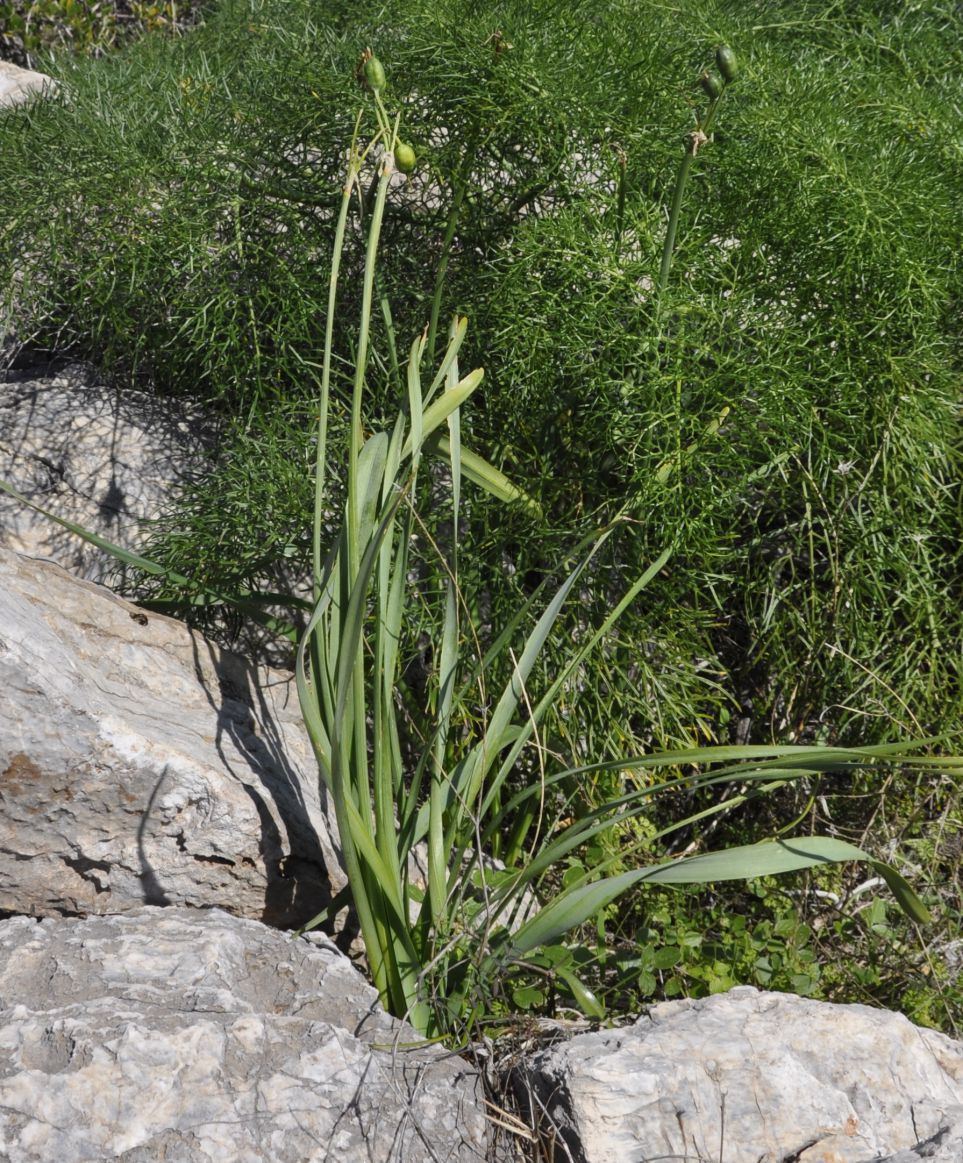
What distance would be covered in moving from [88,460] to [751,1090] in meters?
1.58

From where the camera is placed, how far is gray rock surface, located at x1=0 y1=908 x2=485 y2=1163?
114 cm

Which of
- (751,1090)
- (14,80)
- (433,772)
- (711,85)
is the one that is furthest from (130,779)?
(14,80)

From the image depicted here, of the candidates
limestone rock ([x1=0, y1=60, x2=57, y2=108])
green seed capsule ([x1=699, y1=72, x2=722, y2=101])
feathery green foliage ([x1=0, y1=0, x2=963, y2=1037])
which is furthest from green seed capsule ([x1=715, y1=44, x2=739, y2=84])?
limestone rock ([x1=0, y1=60, x2=57, y2=108])

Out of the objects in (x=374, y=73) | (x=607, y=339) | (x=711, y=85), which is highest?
(x=711, y=85)

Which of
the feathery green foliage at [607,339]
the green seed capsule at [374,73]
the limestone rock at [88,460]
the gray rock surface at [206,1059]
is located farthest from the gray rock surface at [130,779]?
the green seed capsule at [374,73]

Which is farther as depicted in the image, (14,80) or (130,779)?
(14,80)

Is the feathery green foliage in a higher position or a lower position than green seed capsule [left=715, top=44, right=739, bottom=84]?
lower

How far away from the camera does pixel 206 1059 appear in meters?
1.19

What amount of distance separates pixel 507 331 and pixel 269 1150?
3.77 feet

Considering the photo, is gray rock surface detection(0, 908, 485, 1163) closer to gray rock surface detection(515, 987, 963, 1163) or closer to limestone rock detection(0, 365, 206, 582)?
gray rock surface detection(515, 987, 963, 1163)

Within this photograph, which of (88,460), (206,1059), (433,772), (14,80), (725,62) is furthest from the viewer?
(14,80)

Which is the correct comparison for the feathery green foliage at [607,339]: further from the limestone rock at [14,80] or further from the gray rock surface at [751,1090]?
the limestone rock at [14,80]

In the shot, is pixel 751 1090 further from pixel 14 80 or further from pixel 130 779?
pixel 14 80

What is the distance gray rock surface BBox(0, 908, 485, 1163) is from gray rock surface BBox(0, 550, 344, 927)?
11cm
